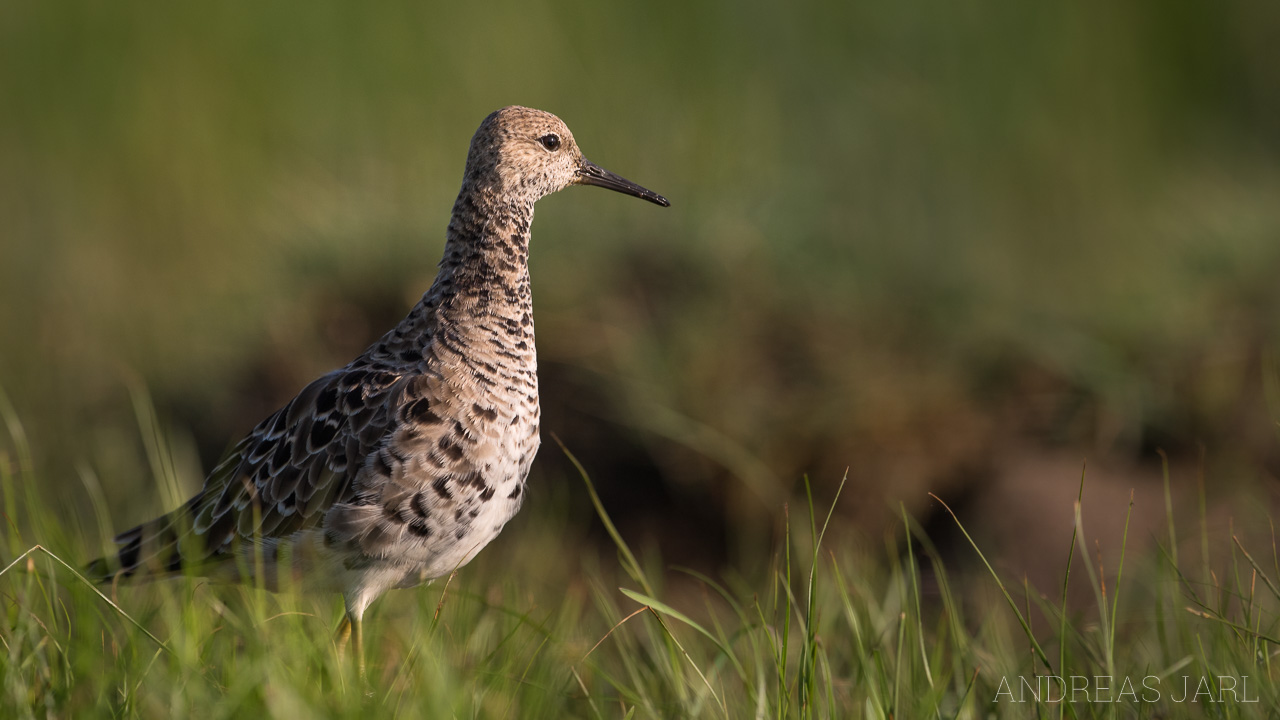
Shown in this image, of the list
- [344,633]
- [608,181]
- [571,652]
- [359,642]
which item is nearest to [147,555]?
[344,633]

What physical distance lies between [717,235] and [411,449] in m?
3.50

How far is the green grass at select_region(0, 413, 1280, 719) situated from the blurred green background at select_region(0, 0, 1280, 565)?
849 millimetres

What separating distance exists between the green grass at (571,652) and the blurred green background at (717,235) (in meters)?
0.85

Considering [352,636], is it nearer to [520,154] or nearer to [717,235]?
[520,154]

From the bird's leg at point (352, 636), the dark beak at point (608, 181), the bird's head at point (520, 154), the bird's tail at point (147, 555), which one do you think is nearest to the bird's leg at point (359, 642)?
the bird's leg at point (352, 636)

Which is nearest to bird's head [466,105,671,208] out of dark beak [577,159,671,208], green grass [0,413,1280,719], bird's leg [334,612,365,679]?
dark beak [577,159,671,208]

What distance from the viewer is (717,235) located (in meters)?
6.70

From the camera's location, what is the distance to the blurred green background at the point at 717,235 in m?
6.15

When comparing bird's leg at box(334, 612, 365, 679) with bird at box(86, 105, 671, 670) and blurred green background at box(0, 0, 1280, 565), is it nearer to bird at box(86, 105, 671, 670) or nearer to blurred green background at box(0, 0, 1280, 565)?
bird at box(86, 105, 671, 670)

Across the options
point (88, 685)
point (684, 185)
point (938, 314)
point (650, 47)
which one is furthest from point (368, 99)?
point (88, 685)

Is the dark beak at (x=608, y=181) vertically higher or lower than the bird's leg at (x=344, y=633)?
higher

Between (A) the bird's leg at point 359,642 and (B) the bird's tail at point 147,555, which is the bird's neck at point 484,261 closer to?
(A) the bird's leg at point 359,642

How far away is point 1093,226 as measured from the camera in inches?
346

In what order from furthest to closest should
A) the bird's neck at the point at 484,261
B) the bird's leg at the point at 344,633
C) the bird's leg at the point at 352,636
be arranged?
the bird's neck at the point at 484,261 < the bird's leg at the point at 344,633 < the bird's leg at the point at 352,636
